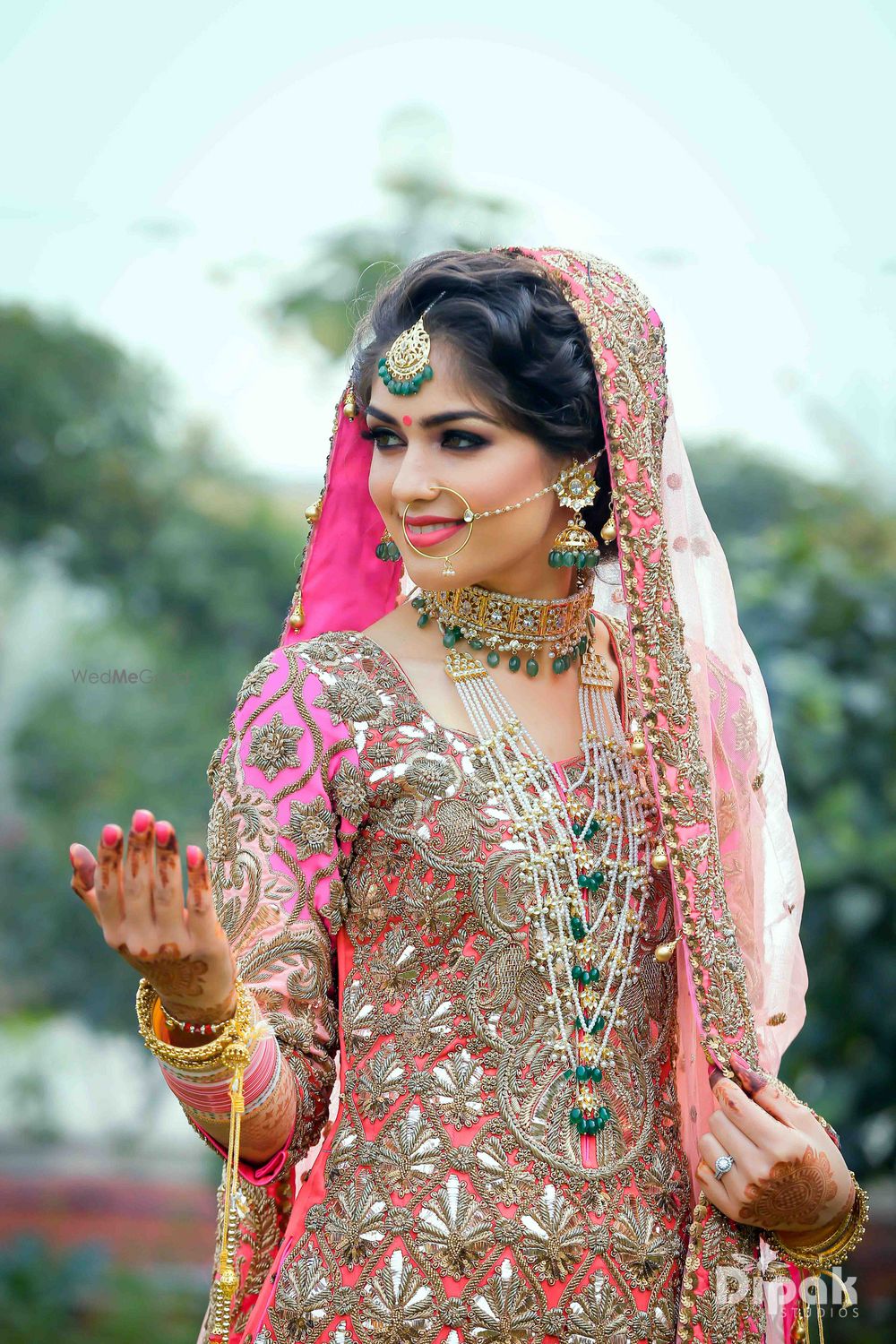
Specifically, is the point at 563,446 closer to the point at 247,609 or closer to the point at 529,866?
the point at 529,866

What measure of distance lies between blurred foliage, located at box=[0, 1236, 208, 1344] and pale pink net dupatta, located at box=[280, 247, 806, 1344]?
3114 mm

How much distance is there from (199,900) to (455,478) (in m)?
0.66

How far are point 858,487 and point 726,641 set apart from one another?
107 inches

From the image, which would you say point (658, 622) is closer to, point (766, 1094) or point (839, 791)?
point (766, 1094)

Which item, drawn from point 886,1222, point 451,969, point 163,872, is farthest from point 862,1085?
point 163,872

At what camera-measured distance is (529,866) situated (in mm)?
1720

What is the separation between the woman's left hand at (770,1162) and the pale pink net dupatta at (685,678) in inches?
1.5

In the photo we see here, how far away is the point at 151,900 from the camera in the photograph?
4.46 feet

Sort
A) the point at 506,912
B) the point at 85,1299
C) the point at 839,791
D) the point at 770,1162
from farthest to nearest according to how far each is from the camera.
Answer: the point at 85,1299 → the point at 839,791 → the point at 506,912 → the point at 770,1162

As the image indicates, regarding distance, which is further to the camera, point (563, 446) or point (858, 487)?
point (858, 487)

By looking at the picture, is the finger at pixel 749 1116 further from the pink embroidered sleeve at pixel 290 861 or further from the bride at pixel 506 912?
the pink embroidered sleeve at pixel 290 861

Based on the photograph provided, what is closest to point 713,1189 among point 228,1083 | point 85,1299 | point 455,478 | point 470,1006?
point 470,1006

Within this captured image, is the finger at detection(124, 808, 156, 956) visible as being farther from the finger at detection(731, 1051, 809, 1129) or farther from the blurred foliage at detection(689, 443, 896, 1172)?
the blurred foliage at detection(689, 443, 896, 1172)

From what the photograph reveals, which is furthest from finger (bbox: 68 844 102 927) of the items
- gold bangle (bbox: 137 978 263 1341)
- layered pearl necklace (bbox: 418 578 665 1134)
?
layered pearl necklace (bbox: 418 578 665 1134)
